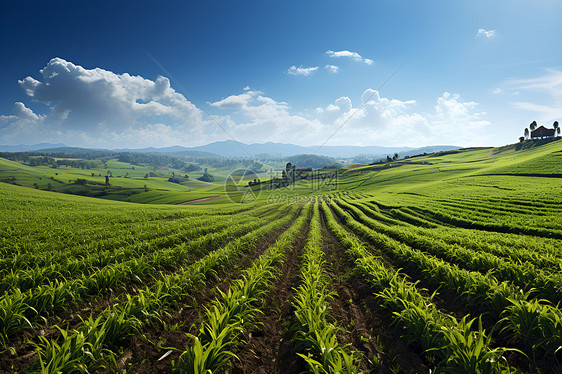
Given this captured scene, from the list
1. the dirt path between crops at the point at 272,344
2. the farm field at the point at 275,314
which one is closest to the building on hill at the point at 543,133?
the farm field at the point at 275,314

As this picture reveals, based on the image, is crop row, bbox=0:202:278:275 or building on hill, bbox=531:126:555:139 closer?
crop row, bbox=0:202:278:275

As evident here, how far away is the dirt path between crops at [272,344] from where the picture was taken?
4547mm

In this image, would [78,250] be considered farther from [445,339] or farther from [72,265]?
[445,339]

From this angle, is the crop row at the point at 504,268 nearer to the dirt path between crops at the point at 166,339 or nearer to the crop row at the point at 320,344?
the crop row at the point at 320,344

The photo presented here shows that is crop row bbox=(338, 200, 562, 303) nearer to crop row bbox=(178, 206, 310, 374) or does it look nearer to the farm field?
the farm field

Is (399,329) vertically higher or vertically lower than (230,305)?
lower

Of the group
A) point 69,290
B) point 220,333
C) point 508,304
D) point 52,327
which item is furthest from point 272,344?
point 508,304

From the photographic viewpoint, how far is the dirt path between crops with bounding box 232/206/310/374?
4547 millimetres

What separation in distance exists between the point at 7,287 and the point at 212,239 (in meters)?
8.92

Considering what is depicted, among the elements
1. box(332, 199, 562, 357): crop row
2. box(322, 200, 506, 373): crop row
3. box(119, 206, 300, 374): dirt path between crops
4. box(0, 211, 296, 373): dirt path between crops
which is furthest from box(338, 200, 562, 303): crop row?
box(0, 211, 296, 373): dirt path between crops

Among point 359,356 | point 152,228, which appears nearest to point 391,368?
point 359,356

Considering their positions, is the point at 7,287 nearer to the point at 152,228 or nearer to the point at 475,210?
the point at 152,228

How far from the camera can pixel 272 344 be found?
5.36 meters

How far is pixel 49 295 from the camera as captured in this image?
6.00m
